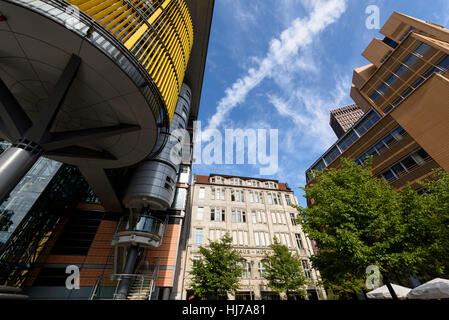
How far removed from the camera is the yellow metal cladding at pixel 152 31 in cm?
956

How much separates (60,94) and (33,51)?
207 cm

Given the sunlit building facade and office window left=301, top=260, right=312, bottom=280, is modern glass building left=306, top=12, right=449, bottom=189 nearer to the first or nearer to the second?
the sunlit building facade

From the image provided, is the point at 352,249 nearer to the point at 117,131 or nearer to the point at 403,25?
the point at 117,131

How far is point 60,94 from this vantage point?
8.54 meters

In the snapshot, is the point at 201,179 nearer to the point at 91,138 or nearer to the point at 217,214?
the point at 217,214

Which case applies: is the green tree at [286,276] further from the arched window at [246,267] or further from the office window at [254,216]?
the office window at [254,216]

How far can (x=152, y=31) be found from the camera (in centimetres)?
1224

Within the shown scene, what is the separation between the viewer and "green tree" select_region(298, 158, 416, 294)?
30.2 feet

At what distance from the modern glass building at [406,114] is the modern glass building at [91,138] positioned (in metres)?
14.2

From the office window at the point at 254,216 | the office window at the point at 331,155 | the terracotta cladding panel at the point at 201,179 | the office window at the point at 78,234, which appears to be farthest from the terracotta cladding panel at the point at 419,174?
the office window at the point at 78,234

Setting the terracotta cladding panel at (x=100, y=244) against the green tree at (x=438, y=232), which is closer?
the green tree at (x=438, y=232)

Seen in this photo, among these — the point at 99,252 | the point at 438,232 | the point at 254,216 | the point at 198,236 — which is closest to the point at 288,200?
the point at 254,216

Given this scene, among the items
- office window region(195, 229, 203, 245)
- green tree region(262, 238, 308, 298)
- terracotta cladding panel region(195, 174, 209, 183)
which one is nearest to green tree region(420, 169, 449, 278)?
green tree region(262, 238, 308, 298)
